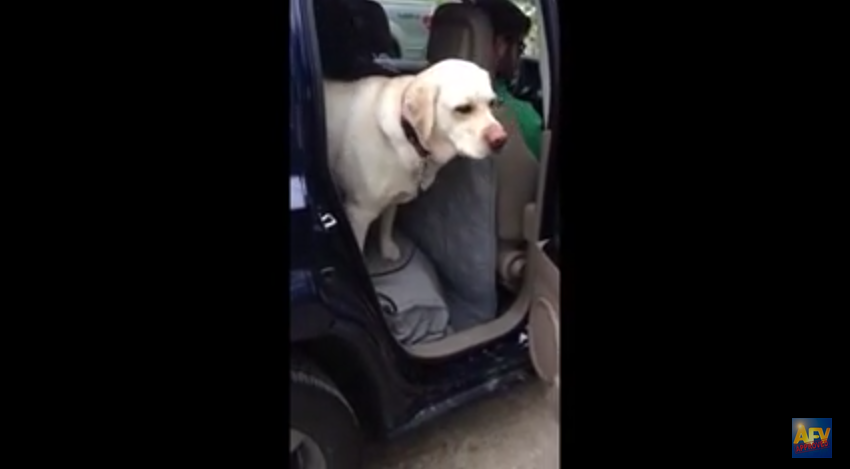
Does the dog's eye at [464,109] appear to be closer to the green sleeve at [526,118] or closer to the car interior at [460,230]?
the car interior at [460,230]

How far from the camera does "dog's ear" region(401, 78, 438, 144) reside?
153 cm

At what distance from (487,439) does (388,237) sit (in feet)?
1.62

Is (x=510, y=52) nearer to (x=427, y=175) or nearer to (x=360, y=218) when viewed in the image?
(x=427, y=175)

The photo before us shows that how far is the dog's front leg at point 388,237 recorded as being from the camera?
166 cm

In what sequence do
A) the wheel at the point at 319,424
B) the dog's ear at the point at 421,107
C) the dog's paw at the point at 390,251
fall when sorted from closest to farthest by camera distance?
the wheel at the point at 319,424 < the dog's ear at the point at 421,107 < the dog's paw at the point at 390,251

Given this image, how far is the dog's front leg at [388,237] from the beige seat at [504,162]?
23cm

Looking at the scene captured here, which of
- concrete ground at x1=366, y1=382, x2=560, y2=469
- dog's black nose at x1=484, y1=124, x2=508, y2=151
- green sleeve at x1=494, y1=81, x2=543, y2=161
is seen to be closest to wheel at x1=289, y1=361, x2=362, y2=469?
concrete ground at x1=366, y1=382, x2=560, y2=469

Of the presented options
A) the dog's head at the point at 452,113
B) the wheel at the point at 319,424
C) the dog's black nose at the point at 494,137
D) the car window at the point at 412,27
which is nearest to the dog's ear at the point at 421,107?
the dog's head at the point at 452,113

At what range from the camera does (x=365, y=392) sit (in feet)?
4.41

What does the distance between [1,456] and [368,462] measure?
903mm

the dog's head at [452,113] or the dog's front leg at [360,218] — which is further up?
the dog's head at [452,113]

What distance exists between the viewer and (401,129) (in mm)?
1554

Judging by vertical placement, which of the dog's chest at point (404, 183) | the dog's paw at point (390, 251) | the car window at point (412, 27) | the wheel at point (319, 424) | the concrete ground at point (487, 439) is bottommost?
the concrete ground at point (487, 439)

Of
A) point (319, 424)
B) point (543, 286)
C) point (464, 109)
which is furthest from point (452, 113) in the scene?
point (319, 424)
